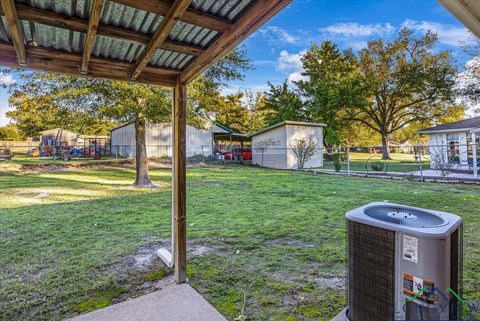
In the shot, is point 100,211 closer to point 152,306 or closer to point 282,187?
point 152,306

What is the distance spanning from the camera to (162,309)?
223cm

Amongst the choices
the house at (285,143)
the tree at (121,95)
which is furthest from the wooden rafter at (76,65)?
the house at (285,143)

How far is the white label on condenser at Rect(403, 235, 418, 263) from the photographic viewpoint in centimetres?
141

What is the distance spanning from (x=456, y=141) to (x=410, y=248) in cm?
1624

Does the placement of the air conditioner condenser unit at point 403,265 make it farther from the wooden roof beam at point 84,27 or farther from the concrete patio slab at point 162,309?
the wooden roof beam at point 84,27

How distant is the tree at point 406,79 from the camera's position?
19.9 metres

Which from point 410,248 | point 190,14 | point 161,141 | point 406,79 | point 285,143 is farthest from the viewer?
point 161,141

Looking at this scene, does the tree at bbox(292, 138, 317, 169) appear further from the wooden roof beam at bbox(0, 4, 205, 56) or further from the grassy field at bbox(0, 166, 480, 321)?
the wooden roof beam at bbox(0, 4, 205, 56)

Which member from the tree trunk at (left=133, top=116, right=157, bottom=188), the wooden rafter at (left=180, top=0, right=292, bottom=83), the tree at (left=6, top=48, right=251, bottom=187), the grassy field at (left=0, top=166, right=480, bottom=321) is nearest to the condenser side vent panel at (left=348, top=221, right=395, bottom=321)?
the grassy field at (left=0, top=166, right=480, bottom=321)

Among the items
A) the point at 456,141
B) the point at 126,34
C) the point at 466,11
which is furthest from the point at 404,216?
the point at 456,141

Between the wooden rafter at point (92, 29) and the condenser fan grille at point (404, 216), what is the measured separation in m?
2.11

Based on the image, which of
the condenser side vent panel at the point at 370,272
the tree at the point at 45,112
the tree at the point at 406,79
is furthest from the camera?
the tree at the point at 406,79

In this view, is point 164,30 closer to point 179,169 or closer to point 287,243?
point 179,169

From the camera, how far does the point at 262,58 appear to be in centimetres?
2544
